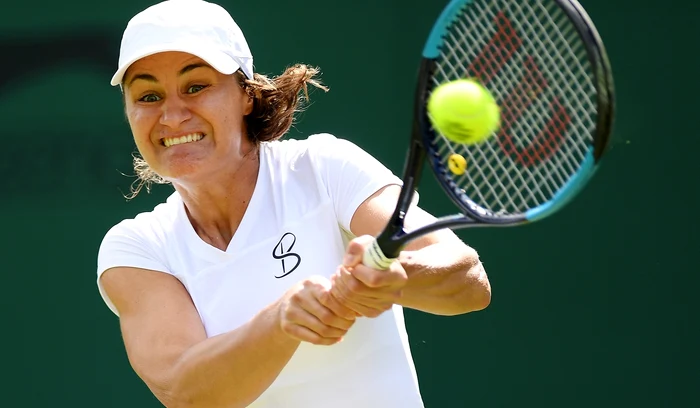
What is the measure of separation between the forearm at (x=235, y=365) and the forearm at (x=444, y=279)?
24cm

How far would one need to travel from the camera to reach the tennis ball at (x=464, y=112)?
200cm

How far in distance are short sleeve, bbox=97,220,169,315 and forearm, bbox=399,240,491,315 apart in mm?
576

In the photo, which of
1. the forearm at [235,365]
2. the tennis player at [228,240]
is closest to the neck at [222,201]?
the tennis player at [228,240]

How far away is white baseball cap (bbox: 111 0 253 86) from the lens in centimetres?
238

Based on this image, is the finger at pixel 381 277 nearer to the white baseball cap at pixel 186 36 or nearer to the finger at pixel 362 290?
the finger at pixel 362 290

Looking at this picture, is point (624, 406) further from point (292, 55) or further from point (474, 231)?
point (292, 55)

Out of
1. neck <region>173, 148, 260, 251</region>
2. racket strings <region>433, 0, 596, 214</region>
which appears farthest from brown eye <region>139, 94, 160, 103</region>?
racket strings <region>433, 0, 596, 214</region>

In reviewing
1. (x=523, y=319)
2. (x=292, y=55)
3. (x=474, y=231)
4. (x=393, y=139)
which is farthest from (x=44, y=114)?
(x=523, y=319)

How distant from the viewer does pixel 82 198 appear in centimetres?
371

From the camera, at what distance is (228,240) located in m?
2.50

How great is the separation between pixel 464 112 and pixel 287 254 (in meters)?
0.56

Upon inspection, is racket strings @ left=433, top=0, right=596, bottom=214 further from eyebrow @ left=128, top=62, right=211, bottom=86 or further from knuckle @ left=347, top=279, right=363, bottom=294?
eyebrow @ left=128, top=62, right=211, bottom=86

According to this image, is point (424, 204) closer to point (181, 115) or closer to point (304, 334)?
point (181, 115)

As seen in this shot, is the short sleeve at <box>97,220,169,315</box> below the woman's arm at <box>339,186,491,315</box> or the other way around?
the other way around
